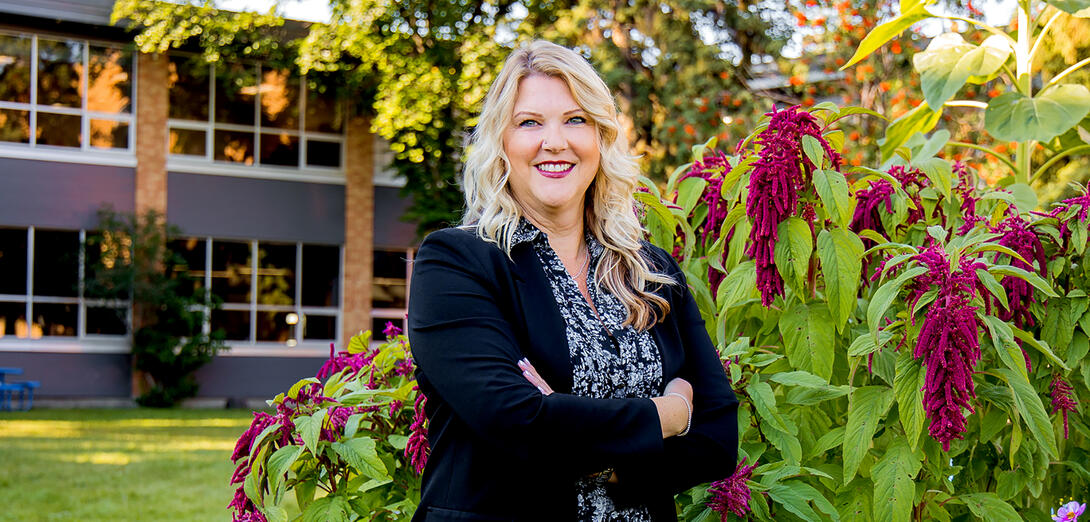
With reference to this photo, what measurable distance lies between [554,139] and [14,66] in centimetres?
2102

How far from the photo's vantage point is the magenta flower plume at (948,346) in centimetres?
218

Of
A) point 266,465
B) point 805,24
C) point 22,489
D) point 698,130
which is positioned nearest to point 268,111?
point 698,130

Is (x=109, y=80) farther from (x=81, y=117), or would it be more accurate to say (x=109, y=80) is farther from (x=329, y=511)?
(x=329, y=511)

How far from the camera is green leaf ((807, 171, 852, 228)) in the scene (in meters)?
2.51

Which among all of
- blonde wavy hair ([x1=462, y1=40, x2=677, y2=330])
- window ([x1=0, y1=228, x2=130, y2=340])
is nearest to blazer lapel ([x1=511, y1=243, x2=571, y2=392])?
blonde wavy hair ([x1=462, y1=40, x2=677, y2=330])

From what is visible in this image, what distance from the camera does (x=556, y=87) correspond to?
2.32 m

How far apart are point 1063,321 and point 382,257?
21.3 metres

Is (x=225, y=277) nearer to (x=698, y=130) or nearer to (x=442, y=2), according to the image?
(x=442, y=2)

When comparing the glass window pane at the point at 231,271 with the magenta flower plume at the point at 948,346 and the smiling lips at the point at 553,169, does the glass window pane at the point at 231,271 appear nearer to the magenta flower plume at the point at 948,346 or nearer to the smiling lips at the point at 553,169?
the smiling lips at the point at 553,169

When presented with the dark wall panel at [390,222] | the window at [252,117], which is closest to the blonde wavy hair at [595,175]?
the window at [252,117]

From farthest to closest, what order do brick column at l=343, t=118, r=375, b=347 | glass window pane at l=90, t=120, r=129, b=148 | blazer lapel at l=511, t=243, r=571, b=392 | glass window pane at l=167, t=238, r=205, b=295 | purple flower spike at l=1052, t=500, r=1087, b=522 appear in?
brick column at l=343, t=118, r=375, b=347 → glass window pane at l=167, t=238, r=205, b=295 → glass window pane at l=90, t=120, r=129, b=148 → purple flower spike at l=1052, t=500, r=1087, b=522 → blazer lapel at l=511, t=243, r=571, b=392

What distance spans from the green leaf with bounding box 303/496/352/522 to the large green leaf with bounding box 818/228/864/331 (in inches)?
49.0

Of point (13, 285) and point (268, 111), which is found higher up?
point (268, 111)

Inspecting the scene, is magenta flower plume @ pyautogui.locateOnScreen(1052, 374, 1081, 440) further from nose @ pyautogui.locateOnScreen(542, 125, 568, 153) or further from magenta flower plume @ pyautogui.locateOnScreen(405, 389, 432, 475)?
magenta flower plume @ pyautogui.locateOnScreen(405, 389, 432, 475)
